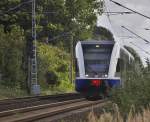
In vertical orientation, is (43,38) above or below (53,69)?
above

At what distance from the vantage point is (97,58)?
30.0 m

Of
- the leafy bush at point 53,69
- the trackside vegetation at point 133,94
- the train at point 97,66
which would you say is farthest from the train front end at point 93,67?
the leafy bush at point 53,69

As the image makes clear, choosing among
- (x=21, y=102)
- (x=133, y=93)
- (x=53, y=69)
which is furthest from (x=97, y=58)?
(x=53, y=69)

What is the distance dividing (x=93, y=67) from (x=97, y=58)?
560 millimetres

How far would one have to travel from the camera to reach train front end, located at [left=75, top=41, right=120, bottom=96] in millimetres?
29438

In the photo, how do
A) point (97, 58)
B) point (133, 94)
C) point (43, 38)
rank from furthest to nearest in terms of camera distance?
point (43, 38) → point (97, 58) → point (133, 94)

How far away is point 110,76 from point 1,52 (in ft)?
54.9

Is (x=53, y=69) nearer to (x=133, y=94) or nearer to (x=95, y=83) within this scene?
(x=95, y=83)

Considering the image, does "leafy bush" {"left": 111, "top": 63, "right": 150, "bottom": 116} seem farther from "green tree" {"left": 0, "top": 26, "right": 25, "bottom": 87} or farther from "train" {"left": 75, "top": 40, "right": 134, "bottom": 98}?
"green tree" {"left": 0, "top": 26, "right": 25, "bottom": 87}

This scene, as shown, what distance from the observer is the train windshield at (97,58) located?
97.2ft

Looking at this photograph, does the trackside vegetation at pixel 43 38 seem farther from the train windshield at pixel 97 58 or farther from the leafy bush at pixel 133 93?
the leafy bush at pixel 133 93

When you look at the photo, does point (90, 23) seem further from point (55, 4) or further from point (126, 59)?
point (126, 59)

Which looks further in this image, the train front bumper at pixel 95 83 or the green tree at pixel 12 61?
the green tree at pixel 12 61

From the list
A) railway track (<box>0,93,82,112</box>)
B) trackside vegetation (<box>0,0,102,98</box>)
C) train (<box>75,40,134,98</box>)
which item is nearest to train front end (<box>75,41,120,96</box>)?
train (<box>75,40,134,98</box>)
